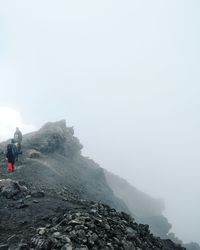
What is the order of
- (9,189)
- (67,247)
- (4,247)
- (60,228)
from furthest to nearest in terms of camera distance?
(9,189) → (60,228) → (4,247) → (67,247)

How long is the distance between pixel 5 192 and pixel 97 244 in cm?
1078

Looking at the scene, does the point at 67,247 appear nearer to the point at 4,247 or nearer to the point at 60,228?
the point at 60,228

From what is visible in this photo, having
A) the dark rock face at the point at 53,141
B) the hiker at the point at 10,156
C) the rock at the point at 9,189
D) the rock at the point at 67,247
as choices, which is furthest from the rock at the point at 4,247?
the dark rock face at the point at 53,141

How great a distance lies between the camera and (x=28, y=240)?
13953mm

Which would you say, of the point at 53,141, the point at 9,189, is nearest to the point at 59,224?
the point at 9,189

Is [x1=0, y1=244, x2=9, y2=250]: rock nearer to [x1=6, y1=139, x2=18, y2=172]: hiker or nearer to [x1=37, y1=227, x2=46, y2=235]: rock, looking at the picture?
[x1=37, y1=227, x2=46, y2=235]: rock

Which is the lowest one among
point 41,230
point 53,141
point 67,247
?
point 41,230

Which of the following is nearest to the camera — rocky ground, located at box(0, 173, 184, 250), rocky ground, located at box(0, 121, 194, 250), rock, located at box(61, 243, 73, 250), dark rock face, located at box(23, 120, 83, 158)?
rock, located at box(61, 243, 73, 250)

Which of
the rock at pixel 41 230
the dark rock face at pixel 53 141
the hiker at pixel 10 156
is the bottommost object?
the rock at pixel 41 230

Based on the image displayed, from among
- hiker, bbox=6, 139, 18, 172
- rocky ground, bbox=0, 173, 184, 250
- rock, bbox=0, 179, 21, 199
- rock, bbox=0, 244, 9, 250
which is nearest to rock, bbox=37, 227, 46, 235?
rocky ground, bbox=0, 173, 184, 250

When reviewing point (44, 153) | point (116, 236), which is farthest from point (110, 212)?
point (44, 153)

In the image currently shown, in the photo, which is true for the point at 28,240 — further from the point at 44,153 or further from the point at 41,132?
the point at 41,132

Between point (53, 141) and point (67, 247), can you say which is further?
point (53, 141)

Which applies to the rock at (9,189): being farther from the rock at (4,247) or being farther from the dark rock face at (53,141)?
the dark rock face at (53,141)
